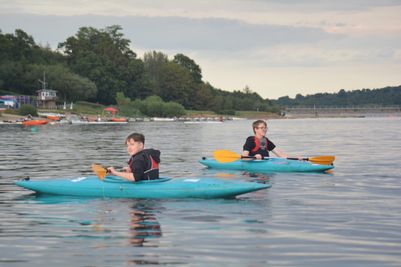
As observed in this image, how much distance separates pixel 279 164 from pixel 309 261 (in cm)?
1156

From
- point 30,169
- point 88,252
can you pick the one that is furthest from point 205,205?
point 30,169

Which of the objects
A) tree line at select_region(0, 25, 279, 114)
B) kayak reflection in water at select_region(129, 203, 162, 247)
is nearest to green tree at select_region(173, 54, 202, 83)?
tree line at select_region(0, 25, 279, 114)

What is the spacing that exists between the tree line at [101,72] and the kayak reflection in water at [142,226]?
112 m

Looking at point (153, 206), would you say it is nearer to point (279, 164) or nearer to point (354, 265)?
point (354, 265)

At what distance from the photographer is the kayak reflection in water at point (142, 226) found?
9898 mm

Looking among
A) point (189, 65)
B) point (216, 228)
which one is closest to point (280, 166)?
point (216, 228)

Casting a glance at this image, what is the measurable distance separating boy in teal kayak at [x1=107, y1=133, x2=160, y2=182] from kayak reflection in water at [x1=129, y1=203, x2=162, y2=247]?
3.87 ft

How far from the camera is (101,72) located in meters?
141

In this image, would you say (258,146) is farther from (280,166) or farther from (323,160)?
(323,160)

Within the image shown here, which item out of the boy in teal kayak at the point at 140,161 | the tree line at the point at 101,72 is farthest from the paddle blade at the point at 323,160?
the tree line at the point at 101,72

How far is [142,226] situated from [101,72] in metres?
133

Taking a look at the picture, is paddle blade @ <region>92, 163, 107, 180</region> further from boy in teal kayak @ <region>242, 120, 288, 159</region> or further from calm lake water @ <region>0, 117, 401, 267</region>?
boy in teal kayak @ <region>242, 120, 288, 159</region>

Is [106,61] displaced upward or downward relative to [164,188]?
upward

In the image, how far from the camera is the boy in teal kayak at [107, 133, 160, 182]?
13672 mm
